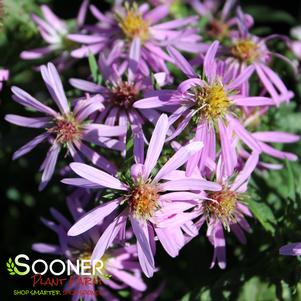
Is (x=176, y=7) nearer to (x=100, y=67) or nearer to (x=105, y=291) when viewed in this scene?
(x=100, y=67)

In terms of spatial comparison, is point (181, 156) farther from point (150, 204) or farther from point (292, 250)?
point (292, 250)

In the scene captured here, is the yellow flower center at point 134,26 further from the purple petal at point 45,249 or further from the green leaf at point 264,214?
the purple petal at point 45,249

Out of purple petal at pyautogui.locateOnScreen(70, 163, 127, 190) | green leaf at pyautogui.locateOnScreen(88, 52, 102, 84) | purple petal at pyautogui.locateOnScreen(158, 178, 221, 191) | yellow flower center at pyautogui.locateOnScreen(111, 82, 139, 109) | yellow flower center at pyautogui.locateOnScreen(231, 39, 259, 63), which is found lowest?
purple petal at pyautogui.locateOnScreen(158, 178, 221, 191)

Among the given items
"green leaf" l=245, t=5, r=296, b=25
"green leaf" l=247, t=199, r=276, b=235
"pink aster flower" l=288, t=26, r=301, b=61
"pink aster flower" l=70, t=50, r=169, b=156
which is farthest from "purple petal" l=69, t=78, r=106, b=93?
"green leaf" l=245, t=5, r=296, b=25

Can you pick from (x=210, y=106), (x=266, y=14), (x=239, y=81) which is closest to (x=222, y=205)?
(x=210, y=106)

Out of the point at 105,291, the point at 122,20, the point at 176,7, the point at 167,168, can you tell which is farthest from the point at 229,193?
the point at 176,7

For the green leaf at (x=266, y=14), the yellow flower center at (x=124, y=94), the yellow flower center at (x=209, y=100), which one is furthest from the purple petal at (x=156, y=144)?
the green leaf at (x=266, y=14)

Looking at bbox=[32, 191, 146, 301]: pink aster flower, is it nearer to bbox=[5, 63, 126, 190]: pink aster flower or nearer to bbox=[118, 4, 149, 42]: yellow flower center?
bbox=[5, 63, 126, 190]: pink aster flower
